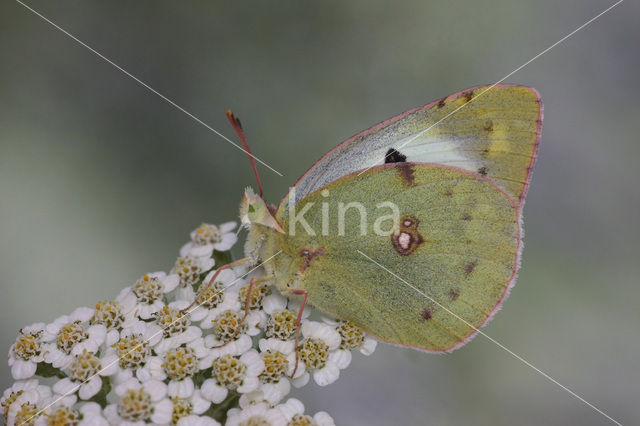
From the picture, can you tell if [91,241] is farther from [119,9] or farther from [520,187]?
[520,187]

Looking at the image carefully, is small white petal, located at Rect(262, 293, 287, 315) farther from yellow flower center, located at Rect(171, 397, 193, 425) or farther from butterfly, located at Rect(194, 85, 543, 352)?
→ yellow flower center, located at Rect(171, 397, 193, 425)

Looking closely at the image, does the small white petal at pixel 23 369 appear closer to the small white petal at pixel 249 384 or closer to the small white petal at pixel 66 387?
the small white petal at pixel 66 387

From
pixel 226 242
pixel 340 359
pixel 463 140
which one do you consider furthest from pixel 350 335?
pixel 463 140

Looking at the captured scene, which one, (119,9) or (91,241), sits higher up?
(119,9)

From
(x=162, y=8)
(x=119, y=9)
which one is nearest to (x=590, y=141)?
(x=162, y=8)

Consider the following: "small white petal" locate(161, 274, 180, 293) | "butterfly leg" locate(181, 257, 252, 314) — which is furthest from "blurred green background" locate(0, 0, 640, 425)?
"butterfly leg" locate(181, 257, 252, 314)

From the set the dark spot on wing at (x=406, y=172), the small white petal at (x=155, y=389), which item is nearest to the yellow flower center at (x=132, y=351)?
the small white petal at (x=155, y=389)
